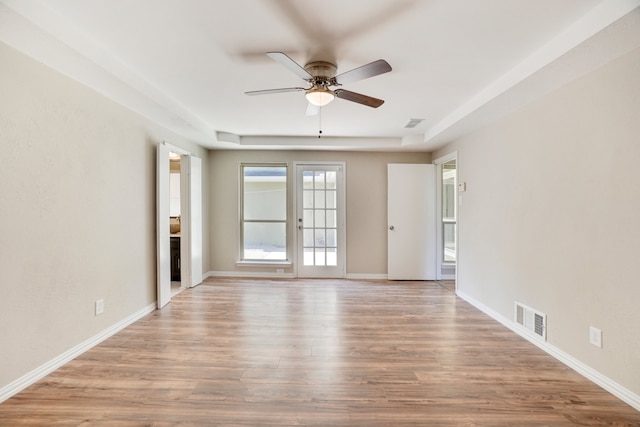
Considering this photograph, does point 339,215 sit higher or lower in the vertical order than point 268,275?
higher

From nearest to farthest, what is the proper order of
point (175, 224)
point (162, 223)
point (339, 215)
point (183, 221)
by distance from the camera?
1. point (162, 223)
2. point (183, 221)
3. point (339, 215)
4. point (175, 224)

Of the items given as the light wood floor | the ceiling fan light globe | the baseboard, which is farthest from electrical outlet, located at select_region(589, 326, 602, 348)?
the baseboard

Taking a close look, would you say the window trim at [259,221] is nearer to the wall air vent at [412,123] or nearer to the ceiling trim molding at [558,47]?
the wall air vent at [412,123]

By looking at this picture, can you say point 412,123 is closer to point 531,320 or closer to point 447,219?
point 447,219

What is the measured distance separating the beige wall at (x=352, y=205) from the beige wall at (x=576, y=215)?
2.04 meters

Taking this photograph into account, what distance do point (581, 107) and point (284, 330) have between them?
320cm

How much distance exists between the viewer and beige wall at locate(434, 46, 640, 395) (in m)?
1.90

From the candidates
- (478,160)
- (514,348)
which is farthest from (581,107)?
(514,348)

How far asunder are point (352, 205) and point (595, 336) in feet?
11.8

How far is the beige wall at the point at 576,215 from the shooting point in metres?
1.90

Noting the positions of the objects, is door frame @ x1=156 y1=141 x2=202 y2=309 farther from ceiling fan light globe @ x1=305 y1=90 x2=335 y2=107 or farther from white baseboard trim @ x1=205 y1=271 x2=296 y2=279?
ceiling fan light globe @ x1=305 y1=90 x2=335 y2=107

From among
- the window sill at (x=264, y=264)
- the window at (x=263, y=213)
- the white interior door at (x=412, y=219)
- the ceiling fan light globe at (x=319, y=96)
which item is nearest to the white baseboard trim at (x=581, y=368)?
the white interior door at (x=412, y=219)

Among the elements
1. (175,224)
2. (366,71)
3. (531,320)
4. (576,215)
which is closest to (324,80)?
(366,71)

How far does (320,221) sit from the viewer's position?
5273mm
